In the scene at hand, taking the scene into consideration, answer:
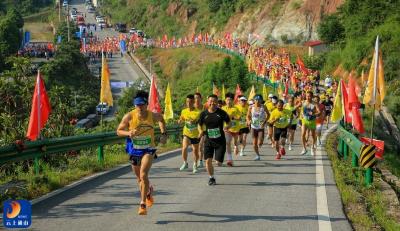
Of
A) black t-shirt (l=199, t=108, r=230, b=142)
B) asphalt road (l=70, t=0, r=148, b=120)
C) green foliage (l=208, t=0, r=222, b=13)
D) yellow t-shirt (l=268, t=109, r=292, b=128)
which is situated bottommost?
asphalt road (l=70, t=0, r=148, b=120)

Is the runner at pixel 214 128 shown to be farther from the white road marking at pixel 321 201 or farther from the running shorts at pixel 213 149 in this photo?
the white road marking at pixel 321 201

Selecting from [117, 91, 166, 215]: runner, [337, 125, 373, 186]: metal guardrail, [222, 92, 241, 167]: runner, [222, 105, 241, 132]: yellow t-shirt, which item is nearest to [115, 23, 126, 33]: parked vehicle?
[337, 125, 373, 186]: metal guardrail

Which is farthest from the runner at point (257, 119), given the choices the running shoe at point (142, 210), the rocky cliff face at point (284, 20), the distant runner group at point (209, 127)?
the rocky cliff face at point (284, 20)

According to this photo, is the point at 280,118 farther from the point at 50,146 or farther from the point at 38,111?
the point at 50,146

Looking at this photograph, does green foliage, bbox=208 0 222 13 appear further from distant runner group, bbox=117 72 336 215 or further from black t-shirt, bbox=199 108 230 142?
black t-shirt, bbox=199 108 230 142

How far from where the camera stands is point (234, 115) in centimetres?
1695

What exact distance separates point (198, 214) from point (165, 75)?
259 ft

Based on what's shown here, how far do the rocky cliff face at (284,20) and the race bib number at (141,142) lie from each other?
73458 mm

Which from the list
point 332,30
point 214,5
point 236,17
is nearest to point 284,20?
point 332,30

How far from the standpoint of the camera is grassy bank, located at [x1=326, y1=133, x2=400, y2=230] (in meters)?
9.04

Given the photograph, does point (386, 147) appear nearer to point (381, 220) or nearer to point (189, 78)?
point (381, 220)

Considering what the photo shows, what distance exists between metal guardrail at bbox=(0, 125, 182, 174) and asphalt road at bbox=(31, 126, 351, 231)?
1.13m

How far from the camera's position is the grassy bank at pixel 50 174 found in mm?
10445

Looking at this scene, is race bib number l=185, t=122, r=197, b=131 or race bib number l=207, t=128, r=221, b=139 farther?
race bib number l=185, t=122, r=197, b=131
